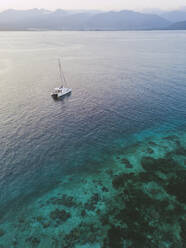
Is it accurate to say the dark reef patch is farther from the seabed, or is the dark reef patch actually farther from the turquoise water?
the turquoise water

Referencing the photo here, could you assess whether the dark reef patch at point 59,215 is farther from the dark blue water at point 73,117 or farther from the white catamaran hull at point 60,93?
the white catamaran hull at point 60,93

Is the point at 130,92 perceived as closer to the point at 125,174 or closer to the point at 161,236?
the point at 125,174

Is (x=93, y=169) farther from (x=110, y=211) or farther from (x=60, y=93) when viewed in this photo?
(x=60, y=93)

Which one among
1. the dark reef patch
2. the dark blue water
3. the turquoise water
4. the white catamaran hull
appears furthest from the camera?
→ the white catamaran hull

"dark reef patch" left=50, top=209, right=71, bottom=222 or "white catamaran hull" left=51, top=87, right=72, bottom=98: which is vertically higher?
"dark reef patch" left=50, top=209, right=71, bottom=222

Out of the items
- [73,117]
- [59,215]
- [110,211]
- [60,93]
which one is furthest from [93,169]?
[60,93]

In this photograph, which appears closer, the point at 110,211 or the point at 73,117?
the point at 110,211

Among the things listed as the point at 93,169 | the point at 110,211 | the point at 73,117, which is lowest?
the point at 73,117

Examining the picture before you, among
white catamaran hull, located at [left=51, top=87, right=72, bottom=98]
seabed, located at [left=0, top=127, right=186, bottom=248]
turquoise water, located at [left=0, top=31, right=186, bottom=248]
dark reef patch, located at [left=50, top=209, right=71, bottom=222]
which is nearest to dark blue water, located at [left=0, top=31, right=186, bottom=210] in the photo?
turquoise water, located at [left=0, top=31, right=186, bottom=248]

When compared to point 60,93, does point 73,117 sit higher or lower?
higher
